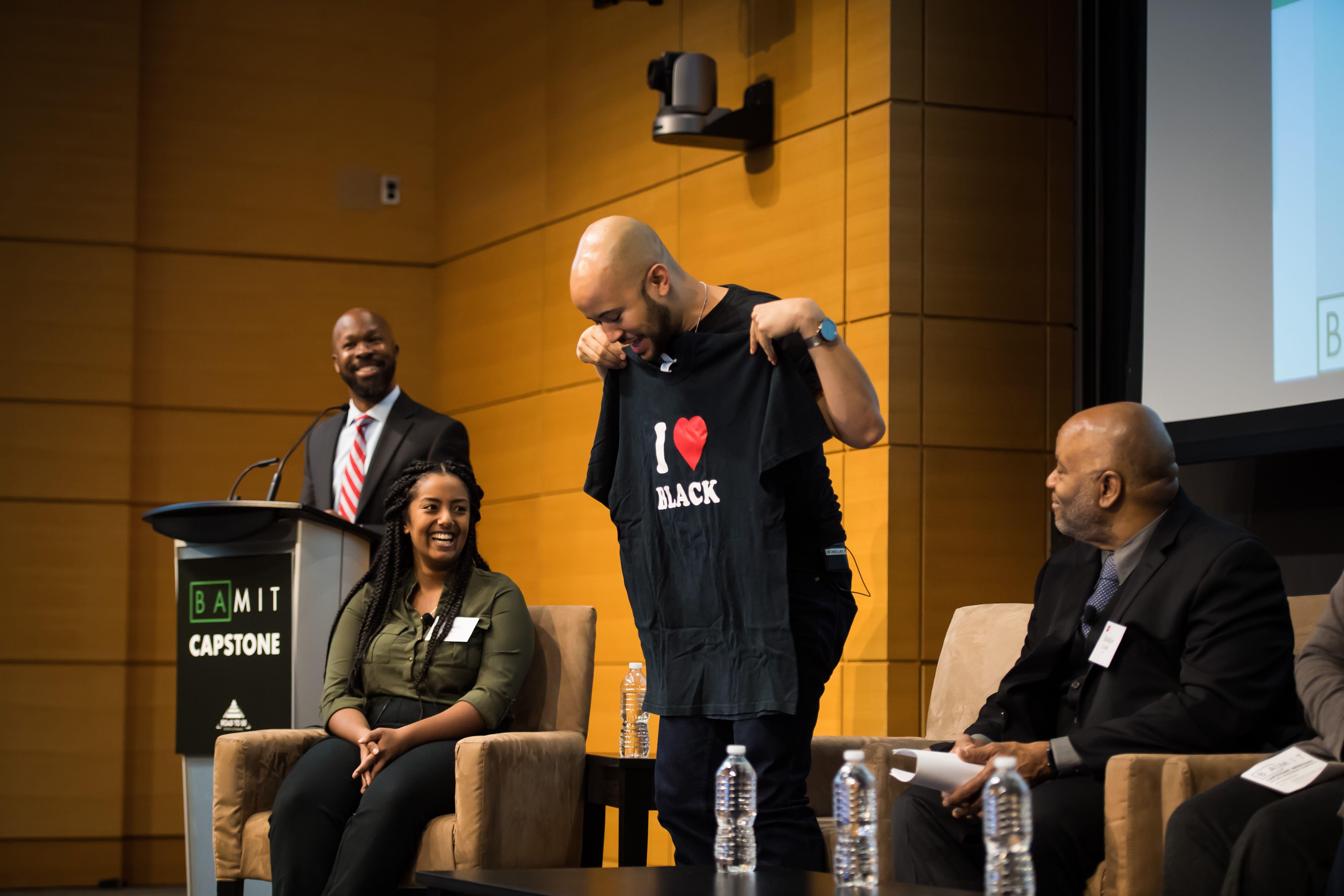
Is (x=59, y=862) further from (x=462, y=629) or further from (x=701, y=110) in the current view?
(x=701, y=110)

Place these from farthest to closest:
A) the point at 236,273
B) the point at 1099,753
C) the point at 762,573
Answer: the point at 236,273 < the point at 1099,753 < the point at 762,573

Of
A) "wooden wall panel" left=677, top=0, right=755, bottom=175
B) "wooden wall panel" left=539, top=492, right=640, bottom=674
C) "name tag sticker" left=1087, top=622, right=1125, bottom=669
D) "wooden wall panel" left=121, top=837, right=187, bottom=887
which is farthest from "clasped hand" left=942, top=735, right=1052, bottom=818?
→ "wooden wall panel" left=121, top=837, right=187, bottom=887

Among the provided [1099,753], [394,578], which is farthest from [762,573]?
[394,578]

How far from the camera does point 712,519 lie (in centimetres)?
240

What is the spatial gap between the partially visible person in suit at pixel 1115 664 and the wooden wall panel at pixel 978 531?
120cm

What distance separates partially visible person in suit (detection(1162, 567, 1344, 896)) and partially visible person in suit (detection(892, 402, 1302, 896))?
0.55ft

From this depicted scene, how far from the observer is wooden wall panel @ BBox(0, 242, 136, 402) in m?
5.82

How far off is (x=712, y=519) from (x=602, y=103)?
349 cm

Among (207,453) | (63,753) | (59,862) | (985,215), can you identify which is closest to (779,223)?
(985,215)

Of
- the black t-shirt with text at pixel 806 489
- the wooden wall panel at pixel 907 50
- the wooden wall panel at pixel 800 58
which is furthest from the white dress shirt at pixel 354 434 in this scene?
the black t-shirt with text at pixel 806 489

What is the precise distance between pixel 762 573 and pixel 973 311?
2162mm

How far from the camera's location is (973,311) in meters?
4.27

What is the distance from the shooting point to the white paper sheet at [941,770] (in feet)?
8.12

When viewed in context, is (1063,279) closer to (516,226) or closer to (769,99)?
(769,99)
